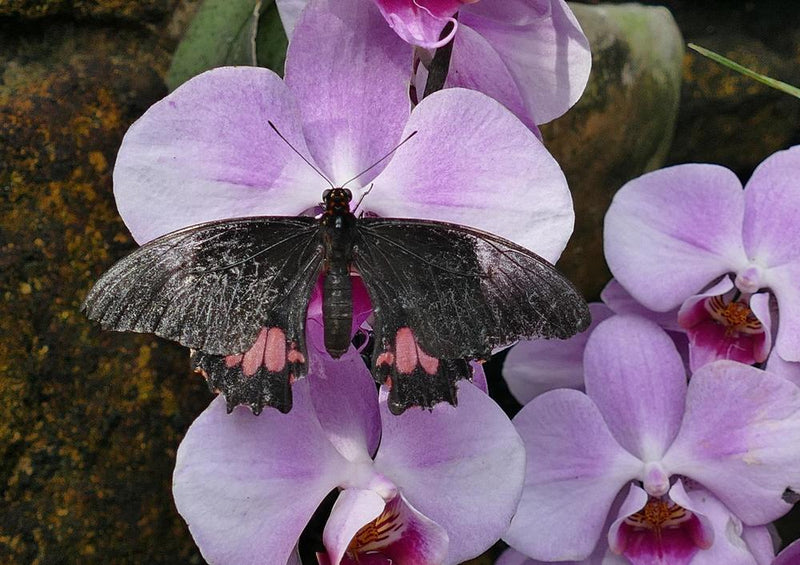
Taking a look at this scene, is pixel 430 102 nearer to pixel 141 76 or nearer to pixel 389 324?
pixel 389 324

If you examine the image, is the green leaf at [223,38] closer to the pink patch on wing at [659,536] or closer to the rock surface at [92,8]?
the rock surface at [92,8]

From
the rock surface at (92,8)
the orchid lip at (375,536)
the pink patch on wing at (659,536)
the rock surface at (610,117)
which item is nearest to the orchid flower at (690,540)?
the pink patch on wing at (659,536)

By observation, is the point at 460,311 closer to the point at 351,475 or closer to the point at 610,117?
the point at 351,475

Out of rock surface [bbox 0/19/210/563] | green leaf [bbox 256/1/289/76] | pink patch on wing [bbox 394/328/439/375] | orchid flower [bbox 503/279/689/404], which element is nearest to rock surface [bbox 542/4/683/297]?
orchid flower [bbox 503/279/689/404]

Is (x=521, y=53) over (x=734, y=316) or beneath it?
over

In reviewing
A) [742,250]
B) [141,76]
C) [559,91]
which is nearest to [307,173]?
[559,91]

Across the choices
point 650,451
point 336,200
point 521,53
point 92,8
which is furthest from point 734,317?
point 92,8

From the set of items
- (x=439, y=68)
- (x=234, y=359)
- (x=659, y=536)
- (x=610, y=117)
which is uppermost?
(x=439, y=68)
